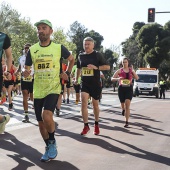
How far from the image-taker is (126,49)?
76000 millimetres

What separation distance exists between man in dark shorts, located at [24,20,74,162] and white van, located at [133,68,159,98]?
2241 cm

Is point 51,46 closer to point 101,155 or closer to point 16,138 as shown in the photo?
point 101,155

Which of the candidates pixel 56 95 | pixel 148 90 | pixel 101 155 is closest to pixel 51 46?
pixel 56 95

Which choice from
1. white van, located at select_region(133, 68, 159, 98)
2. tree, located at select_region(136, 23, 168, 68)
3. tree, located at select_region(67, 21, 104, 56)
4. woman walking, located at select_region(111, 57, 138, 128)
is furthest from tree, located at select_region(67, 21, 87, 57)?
woman walking, located at select_region(111, 57, 138, 128)

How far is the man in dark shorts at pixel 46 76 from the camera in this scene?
5086 mm

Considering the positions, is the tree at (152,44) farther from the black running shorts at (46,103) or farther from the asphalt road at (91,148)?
the black running shorts at (46,103)

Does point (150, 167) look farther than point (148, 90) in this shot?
Answer: No

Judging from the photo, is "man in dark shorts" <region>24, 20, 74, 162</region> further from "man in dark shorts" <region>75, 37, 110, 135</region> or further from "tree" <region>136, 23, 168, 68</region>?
"tree" <region>136, 23, 168, 68</region>

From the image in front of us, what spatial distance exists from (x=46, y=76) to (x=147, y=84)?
2274cm

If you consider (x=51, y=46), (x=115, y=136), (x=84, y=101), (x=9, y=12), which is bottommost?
(x=115, y=136)

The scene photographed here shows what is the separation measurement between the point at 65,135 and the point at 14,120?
2559mm

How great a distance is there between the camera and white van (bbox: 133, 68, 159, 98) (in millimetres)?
27188

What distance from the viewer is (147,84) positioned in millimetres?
27297

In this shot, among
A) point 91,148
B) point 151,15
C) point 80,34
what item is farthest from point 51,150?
point 80,34
